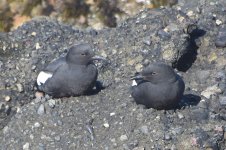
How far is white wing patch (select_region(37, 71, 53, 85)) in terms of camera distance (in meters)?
9.05

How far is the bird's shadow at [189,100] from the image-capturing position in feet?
28.5

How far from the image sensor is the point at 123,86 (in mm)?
9195

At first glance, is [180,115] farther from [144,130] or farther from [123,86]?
[123,86]

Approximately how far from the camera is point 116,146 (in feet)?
26.6

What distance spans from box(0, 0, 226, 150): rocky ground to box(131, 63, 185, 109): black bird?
195 millimetres

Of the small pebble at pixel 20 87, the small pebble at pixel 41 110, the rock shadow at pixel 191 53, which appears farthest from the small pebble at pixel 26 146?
the rock shadow at pixel 191 53

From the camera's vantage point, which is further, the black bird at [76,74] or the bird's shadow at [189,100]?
the black bird at [76,74]

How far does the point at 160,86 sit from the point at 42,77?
5.87 feet

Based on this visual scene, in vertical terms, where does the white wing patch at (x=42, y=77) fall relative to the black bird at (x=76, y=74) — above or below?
below

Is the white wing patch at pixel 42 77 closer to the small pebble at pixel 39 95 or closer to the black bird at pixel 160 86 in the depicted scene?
the small pebble at pixel 39 95

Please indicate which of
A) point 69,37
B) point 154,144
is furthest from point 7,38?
point 154,144

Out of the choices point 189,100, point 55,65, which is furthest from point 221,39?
point 55,65

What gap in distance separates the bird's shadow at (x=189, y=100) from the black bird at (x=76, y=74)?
1167mm

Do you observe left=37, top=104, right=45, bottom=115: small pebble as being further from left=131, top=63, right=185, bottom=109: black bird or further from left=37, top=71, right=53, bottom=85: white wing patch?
left=131, top=63, right=185, bottom=109: black bird
